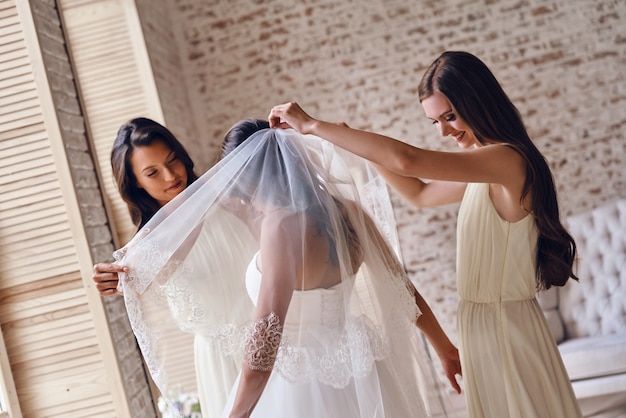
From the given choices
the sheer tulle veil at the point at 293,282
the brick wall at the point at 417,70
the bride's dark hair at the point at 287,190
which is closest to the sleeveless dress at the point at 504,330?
the sheer tulle veil at the point at 293,282

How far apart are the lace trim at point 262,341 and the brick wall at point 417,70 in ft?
13.5

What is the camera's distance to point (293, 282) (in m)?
1.87

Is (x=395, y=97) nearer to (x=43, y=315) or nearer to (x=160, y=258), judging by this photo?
(x=43, y=315)

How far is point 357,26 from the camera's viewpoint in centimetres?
590

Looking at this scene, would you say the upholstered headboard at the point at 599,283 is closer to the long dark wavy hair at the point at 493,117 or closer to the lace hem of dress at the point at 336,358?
the long dark wavy hair at the point at 493,117

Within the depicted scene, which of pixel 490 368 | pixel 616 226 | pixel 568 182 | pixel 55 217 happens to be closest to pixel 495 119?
pixel 490 368

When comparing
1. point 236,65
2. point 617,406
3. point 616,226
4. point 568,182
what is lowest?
point 617,406

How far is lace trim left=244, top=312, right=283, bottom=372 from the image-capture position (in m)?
1.84

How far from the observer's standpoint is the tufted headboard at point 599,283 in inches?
197

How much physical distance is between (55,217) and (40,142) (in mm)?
301

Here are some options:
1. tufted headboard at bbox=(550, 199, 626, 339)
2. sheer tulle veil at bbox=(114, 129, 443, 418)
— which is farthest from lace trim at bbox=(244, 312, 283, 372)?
tufted headboard at bbox=(550, 199, 626, 339)

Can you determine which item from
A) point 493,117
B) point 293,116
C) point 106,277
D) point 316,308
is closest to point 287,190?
point 293,116

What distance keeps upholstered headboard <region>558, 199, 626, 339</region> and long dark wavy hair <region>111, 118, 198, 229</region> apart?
3.27 meters

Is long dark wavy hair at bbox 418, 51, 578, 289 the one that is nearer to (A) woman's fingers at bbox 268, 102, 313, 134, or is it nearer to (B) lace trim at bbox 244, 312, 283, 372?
(A) woman's fingers at bbox 268, 102, 313, 134
